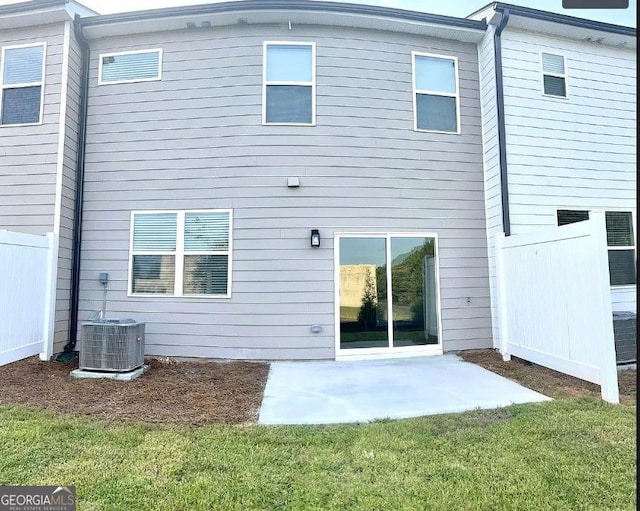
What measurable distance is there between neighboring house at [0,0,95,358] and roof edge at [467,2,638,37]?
22.2 feet

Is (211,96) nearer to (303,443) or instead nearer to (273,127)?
(273,127)

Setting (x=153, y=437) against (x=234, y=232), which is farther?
→ (x=234, y=232)

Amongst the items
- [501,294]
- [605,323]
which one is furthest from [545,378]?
[501,294]

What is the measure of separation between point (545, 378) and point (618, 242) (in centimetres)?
350

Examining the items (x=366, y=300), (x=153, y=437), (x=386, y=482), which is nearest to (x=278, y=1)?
(x=366, y=300)

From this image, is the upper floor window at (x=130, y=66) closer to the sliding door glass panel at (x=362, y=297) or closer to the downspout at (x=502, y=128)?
the sliding door glass panel at (x=362, y=297)

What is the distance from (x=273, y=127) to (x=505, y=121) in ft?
12.4

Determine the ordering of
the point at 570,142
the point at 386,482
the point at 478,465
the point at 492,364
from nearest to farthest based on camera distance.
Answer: the point at 386,482, the point at 478,465, the point at 492,364, the point at 570,142

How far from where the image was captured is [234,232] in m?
6.25

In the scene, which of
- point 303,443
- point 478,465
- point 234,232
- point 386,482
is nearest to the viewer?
point 386,482

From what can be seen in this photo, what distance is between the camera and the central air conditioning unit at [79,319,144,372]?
5.15 meters

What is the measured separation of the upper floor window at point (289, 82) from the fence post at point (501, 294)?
3574 millimetres
